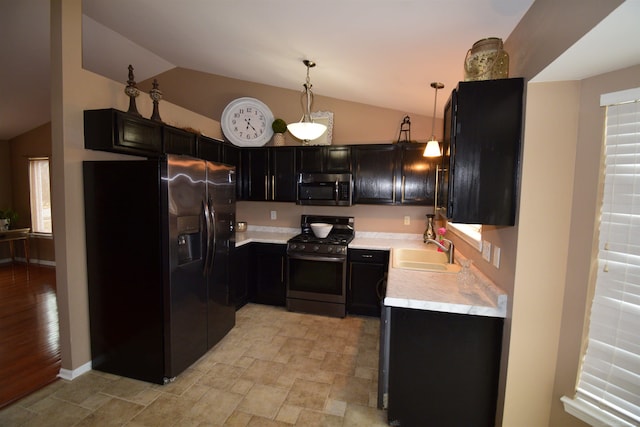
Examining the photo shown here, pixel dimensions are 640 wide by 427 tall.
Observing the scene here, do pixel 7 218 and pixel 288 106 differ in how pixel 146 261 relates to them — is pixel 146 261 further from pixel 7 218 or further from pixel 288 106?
pixel 7 218

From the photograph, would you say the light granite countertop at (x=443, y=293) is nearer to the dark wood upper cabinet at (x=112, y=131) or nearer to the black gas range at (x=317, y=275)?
the black gas range at (x=317, y=275)

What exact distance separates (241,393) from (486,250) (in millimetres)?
2042

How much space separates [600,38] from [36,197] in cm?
787

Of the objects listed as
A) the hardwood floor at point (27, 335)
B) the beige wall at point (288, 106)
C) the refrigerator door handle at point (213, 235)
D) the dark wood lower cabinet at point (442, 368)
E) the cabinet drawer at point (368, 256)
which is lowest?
the hardwood floor at point (27, 335)

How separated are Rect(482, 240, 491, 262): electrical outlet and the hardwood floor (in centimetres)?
337

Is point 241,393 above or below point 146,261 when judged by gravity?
below

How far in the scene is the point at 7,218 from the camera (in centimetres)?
507

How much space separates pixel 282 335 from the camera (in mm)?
2971

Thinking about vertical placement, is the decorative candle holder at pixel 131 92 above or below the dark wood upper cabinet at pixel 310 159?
above

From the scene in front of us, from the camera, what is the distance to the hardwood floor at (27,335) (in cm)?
220

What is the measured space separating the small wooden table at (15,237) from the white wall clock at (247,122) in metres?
4.43

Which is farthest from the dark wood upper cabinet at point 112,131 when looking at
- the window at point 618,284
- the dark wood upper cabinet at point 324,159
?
the window at point 618,284

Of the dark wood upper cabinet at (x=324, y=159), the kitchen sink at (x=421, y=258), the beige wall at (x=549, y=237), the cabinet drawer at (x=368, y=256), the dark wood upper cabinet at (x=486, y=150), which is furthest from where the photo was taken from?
Answer: the dark wood upper cabinet at (x=324, y=159)

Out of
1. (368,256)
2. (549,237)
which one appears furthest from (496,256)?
(368,256)
